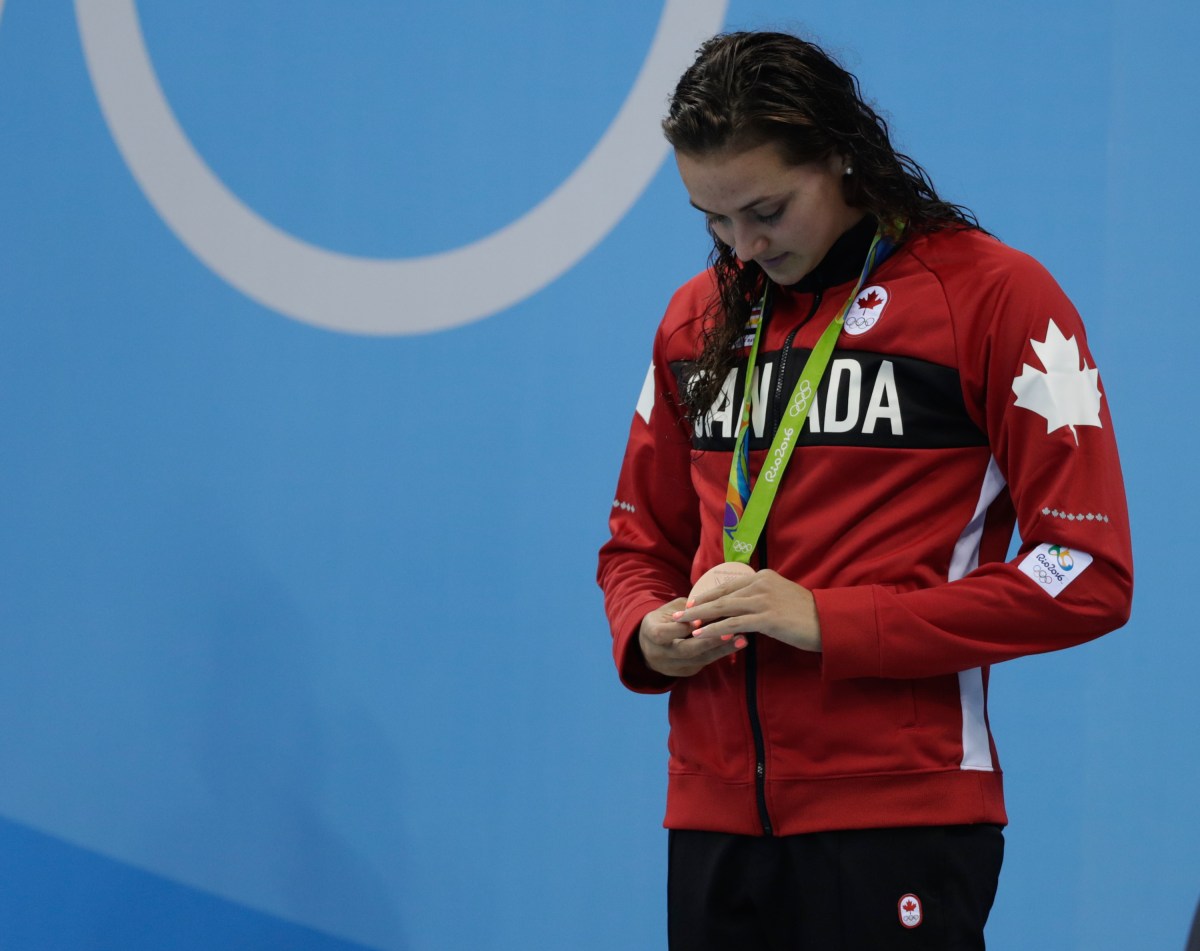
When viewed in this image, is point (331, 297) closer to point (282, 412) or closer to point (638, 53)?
point (282, 412)

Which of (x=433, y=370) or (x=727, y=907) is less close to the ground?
(x=433, y=370)

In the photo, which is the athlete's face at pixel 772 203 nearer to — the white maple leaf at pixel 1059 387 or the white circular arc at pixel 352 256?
the white maple leaf at pixel 1059 387

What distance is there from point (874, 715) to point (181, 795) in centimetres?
171

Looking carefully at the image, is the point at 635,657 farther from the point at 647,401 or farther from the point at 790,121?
the point at 790,121

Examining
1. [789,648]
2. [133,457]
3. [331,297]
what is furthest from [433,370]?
[789,648]

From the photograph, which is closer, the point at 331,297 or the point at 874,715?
the point at 874,715

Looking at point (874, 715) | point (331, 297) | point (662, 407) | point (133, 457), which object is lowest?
point (874, 715)

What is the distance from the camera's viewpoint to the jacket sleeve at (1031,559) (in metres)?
1.42

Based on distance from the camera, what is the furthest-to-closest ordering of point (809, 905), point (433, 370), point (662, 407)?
point (433, 370), point (662, 407), point (809, 905)

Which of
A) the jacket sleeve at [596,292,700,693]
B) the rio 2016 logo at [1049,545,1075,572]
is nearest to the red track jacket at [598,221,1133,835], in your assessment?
the rio 2016 logo at [1049,545,1075,572]

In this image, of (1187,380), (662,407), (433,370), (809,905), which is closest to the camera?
(809,905)

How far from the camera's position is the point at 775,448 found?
5.08 ft

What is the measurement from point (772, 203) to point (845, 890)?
72 cm

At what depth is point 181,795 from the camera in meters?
2.74
